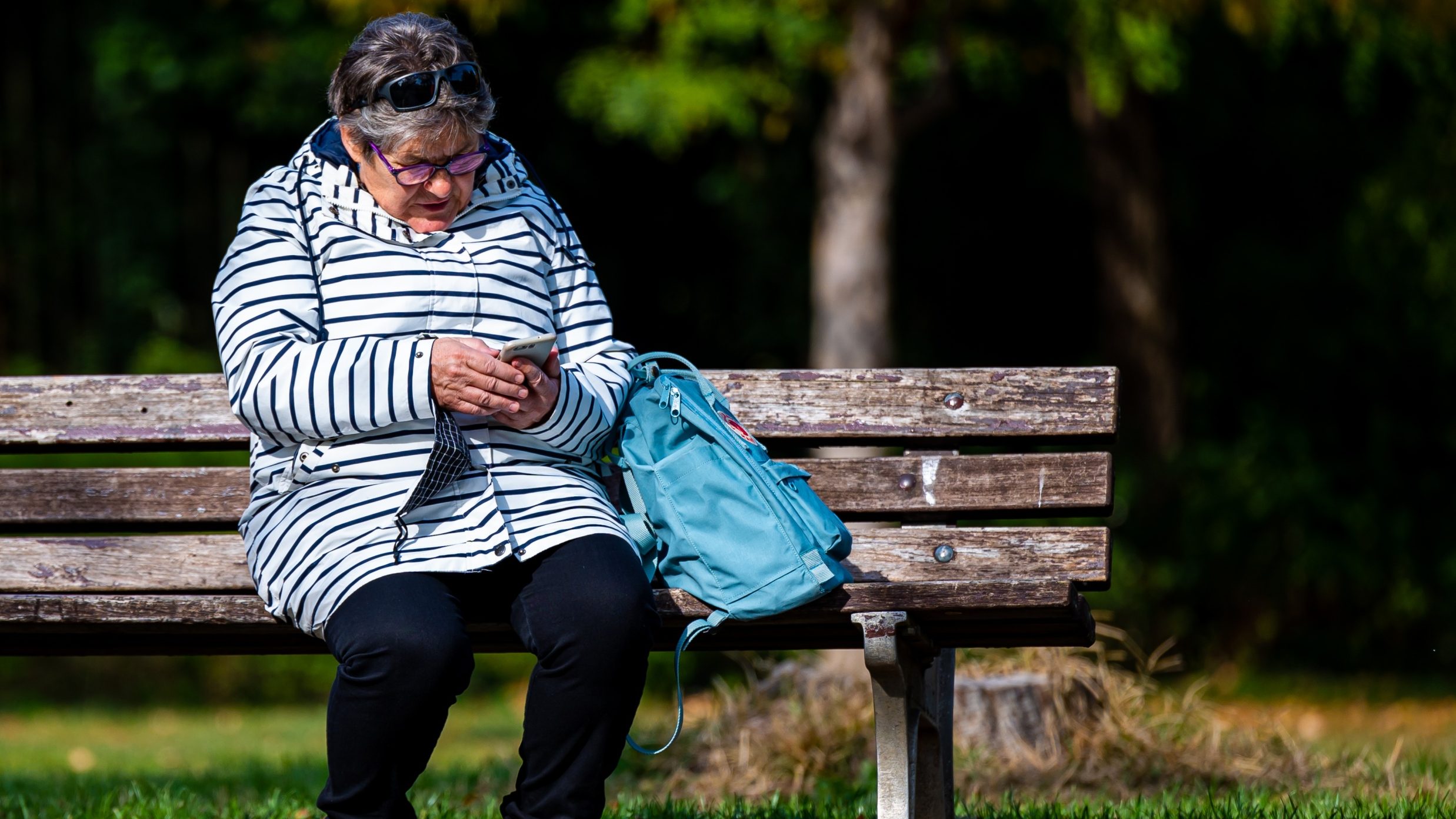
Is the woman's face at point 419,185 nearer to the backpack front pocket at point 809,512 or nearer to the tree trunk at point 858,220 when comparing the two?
the backpack front pocket at point 809,512

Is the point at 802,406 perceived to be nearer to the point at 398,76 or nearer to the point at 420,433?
the point at 420,433

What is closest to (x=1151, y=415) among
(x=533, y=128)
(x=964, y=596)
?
(x=533, y=128)

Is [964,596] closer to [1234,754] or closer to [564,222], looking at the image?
[564,222]

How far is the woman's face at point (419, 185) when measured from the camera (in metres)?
3.17

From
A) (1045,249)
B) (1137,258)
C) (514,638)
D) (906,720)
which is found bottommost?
(906,720)

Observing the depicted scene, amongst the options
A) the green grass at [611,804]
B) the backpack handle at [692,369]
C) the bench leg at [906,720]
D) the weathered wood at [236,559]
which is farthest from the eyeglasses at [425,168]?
the green grass at [611,804]

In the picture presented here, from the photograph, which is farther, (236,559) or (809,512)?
(236,559)

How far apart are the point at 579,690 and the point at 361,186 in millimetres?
1088

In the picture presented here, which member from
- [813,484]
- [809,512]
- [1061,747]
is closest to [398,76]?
[809,512]

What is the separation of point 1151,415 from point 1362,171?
2.16 metres

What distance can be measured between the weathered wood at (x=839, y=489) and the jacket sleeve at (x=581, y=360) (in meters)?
0.51

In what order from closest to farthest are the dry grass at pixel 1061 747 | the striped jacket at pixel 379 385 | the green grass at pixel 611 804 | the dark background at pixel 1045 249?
the striped jacket at pixel 379 385 → the green grass at pixel 611 804 → the dry grass at pixel 1061 747 → the dark background at pixel 1045 249

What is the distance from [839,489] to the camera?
3646 mm

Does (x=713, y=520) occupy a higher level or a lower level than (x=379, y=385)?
lower
